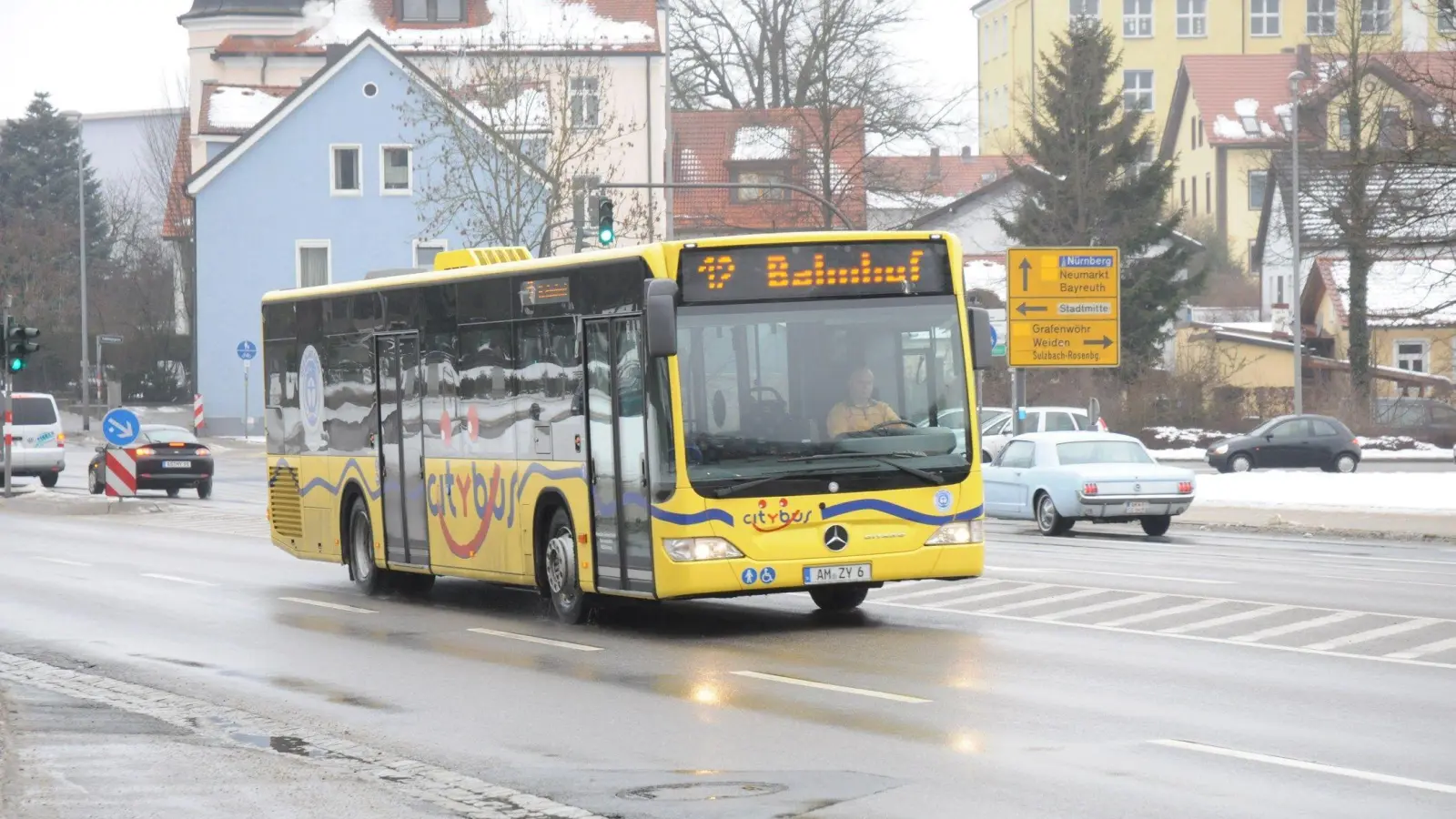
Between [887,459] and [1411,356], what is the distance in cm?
6788

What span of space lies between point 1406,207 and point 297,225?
44342 mm

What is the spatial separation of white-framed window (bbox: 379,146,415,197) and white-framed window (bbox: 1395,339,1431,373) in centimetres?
3491

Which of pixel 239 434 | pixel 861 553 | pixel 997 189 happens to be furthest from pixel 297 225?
pixel 861 553

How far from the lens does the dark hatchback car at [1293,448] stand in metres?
51.7

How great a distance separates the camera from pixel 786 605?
18578 mm

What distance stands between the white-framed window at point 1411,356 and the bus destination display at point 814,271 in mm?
66388

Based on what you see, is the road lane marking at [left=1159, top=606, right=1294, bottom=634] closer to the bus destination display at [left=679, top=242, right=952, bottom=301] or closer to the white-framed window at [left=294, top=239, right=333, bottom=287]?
the bus destination display at [left=679, top=242, right=952, bottom=301]

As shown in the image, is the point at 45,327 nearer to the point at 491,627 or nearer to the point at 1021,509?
the point at 1021,509

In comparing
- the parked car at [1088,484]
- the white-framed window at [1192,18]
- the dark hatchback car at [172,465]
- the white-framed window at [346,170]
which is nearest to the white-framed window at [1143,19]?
the white-framed window at [1192,18]

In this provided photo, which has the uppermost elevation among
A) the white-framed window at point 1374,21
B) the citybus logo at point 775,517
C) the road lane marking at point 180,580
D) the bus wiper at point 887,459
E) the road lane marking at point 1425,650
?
the white-framed window at point 1374,21

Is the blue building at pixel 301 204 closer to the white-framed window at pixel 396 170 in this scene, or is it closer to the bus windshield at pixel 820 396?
the white-framed window at pixel 396 170

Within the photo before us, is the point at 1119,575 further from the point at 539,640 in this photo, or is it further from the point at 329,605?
the point at 329,605

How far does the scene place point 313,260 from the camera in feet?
248

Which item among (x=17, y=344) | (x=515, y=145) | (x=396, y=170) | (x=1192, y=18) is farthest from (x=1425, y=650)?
(x=1192, y=18)
